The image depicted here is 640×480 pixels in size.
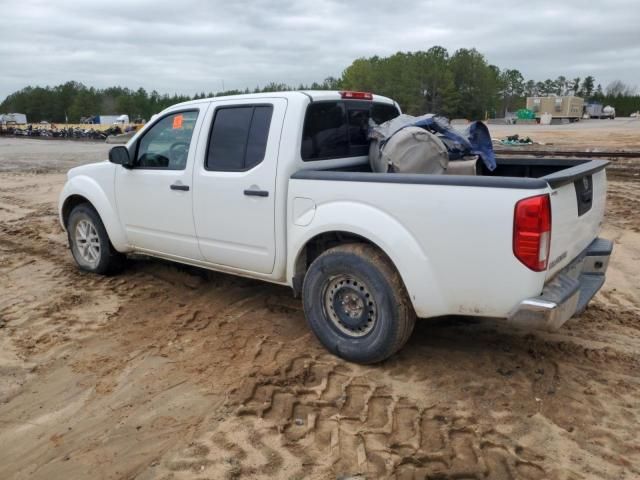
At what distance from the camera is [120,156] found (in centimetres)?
553

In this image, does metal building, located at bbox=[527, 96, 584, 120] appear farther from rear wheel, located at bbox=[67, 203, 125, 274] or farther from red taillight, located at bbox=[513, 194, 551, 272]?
red taillight, located at bbox=[513, 194, 551, 272]

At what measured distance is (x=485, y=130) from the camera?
4926 mm

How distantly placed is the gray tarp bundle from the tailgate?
901mm

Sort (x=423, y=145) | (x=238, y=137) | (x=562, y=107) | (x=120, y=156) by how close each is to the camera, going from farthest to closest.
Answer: (x=562, y=107) < (x=120, y=156) < (x=238, y=137) < (x=423, y=145)

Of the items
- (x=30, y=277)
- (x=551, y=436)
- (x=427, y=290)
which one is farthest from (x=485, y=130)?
(x=30, y=277)

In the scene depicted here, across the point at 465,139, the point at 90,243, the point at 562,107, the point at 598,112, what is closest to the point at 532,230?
the point at 465,139

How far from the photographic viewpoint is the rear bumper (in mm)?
3408

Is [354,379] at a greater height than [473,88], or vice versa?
[473,88]

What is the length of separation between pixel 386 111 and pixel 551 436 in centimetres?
327

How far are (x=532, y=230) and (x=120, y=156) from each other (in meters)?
3.91

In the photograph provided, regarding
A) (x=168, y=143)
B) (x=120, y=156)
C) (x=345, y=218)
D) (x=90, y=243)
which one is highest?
(x=168, y=143)

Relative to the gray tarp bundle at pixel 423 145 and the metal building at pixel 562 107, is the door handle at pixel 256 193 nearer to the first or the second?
the gray tarp bundle at pixel 423 145

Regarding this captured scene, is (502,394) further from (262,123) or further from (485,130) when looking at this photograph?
(262,123)

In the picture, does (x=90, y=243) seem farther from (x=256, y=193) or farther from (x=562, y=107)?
(x=562, y=107)
